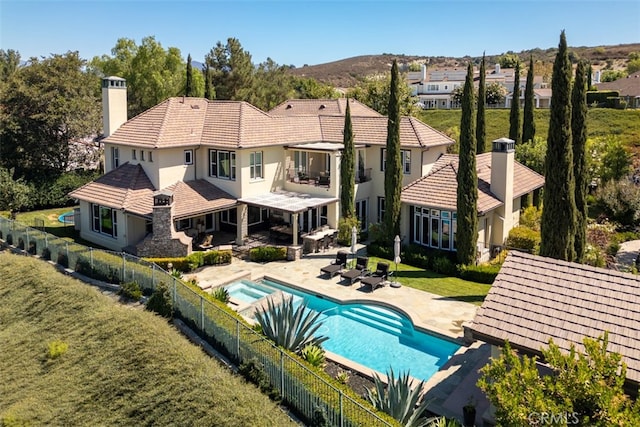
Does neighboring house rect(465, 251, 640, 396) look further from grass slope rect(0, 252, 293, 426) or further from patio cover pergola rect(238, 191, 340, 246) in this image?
patio cover pergola rect(238, 191, 340, 246)

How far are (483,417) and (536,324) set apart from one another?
299 cm

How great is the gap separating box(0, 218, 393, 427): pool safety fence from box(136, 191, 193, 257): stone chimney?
307 cm

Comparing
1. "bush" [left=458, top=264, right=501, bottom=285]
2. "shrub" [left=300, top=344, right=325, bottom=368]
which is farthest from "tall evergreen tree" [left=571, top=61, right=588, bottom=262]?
"shrub" [left=300, top=344, right=325, bottom=368]

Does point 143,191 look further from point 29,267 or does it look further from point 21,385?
point 21,385

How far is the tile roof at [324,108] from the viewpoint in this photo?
44.8 m

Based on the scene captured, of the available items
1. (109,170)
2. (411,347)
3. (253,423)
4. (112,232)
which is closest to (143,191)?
(112,232)

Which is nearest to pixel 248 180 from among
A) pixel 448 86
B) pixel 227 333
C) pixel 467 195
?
pixel 467 195

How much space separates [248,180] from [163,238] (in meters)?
7.37

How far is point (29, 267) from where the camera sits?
85.8 ft

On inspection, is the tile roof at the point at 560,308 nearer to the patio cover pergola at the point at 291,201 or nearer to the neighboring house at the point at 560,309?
the neighboring house at the point at 560,309

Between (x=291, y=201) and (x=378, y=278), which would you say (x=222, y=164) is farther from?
(x=378, y=278)

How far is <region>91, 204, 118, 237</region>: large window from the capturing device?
3108cm

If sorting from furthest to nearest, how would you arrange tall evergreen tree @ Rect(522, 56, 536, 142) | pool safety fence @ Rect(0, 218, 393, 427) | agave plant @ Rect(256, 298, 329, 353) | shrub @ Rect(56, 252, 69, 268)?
tall evergreen tree @ Rect(522, 56, 536, 142) < shrub @ Rect(56, 252, 69, 268) < agave plant @ Rect(256, 298, 329, 353) < pool safety fence @ Rect(0, 218, 393, 427)
